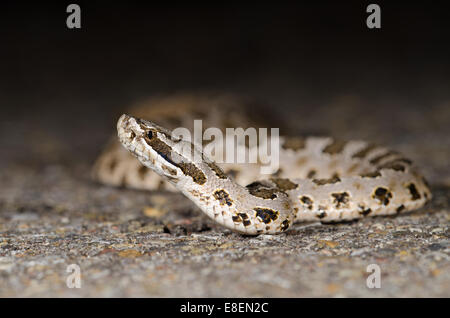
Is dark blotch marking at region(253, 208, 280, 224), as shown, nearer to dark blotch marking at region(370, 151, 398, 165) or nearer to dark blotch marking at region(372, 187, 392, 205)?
dark blotch marking at region(372, 187, 392, 205)

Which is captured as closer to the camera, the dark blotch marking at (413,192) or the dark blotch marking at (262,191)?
the dark blotch marking at (262,191)

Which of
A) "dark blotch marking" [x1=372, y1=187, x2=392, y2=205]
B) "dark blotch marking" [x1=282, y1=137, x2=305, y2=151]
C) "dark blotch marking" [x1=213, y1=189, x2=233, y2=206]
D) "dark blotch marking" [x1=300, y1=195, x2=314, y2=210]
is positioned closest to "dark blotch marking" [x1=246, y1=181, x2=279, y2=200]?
"dark blotch marking" [x1=213, y1=189, x2=233, y2=206]

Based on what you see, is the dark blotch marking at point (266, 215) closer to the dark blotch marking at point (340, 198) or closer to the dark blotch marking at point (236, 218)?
the dark blotch marking at point (236, 218)

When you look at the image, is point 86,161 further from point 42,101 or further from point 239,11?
point 239,11

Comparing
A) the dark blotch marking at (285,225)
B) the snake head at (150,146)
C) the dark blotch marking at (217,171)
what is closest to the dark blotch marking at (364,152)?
the dark blotch marking at (285,225)
